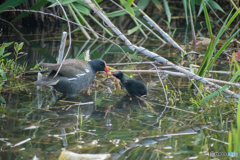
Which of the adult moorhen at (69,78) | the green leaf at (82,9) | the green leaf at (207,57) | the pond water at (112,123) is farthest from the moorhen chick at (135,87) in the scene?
the green leaf at (82,9)

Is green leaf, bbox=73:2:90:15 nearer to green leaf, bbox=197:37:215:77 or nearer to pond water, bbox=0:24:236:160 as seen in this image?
pond water, bbox=0:24:236:160

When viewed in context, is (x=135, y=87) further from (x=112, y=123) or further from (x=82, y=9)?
(x=82, y=9)

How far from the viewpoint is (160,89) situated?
3.88 m

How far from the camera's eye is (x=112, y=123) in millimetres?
2865

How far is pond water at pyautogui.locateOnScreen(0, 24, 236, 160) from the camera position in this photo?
2.35m

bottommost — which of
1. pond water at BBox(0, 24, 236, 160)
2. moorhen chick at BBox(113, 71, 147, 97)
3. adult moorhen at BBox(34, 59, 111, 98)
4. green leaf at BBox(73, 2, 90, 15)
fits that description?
pond water at BBox(0, 24, 236, 160)

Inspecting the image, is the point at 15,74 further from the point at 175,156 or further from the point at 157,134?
the point at 175,156

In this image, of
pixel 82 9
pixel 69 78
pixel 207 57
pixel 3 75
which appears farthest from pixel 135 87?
pixel 82 9

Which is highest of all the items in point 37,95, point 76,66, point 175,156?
point 76,66

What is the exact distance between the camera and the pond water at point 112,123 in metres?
2.35

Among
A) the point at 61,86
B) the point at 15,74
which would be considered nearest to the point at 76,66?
the point at 61,86

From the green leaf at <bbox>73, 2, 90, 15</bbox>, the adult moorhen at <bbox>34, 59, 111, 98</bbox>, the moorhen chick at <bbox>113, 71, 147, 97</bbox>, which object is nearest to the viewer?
the adult moorhen at <bbox>34, 59, 111, 98</bbox>

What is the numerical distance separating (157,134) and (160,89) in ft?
4.26

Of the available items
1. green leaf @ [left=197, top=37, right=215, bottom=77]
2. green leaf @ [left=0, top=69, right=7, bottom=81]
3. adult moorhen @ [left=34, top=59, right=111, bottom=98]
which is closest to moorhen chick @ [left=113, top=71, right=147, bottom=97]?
adult moorhen @ [left=34, top=59, right=111, bottom=98]
